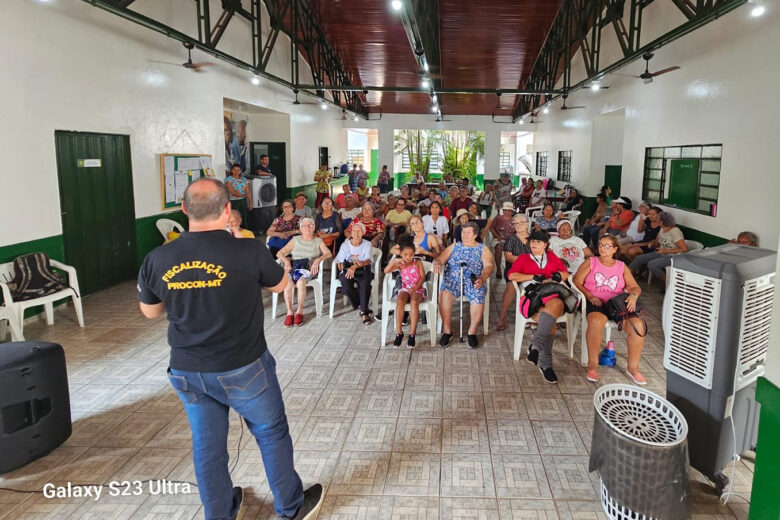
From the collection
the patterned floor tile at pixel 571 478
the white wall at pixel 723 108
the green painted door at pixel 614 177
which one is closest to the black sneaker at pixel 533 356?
the patterned floor tile at pixel 571 478

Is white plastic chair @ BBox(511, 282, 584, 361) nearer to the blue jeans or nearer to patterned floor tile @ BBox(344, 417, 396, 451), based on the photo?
patterned floor tile @ BBox(344, 417, 396, 451)

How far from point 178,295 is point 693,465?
2.70 m

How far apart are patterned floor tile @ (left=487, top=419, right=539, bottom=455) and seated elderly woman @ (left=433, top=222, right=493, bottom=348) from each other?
1.48m

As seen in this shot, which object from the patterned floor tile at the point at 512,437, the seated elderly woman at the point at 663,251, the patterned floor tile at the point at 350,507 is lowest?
the patterned floor tile at the point at 350,507

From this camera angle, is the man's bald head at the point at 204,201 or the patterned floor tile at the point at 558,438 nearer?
the man's bald head at the point at 204,201

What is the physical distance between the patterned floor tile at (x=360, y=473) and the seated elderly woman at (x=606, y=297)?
2.00m

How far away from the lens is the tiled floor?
270 centimetres

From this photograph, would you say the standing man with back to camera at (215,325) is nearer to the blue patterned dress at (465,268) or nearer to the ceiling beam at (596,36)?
the blue patterned dress at (465,268)

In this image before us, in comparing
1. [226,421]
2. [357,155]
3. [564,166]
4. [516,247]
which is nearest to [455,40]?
[564,166]

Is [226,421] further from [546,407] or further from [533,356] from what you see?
[533,356]

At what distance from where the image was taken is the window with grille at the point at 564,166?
628 inches

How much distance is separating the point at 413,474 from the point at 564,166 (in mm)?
15148

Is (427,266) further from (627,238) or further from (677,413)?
(627,238)

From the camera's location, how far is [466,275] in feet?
16.6
